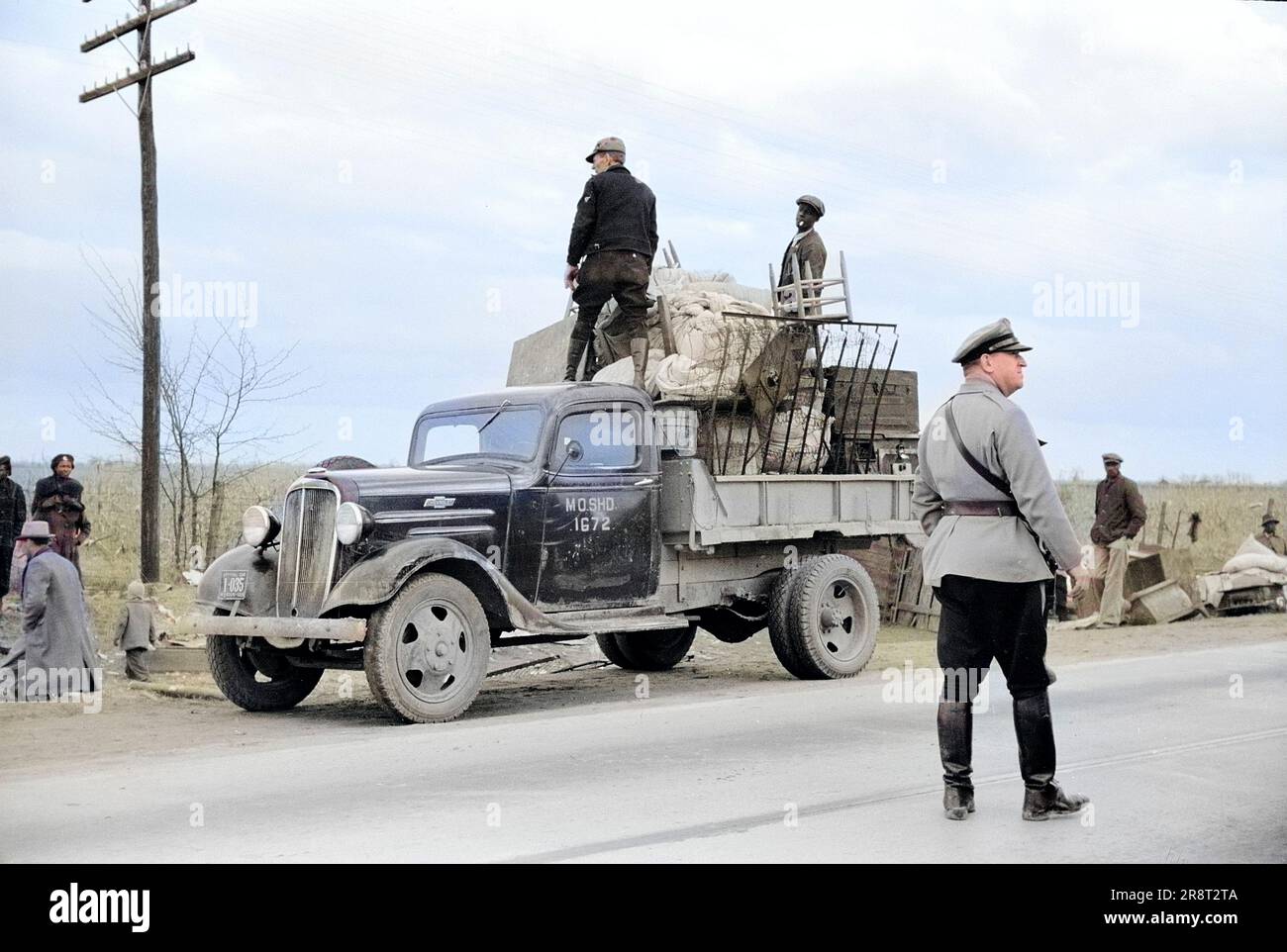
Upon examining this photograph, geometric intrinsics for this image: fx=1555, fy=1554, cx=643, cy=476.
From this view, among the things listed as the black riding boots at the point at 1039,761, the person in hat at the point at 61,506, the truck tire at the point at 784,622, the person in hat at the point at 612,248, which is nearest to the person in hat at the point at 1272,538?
the truck tire at the point at 784,622

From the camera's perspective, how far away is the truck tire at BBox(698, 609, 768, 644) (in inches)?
534

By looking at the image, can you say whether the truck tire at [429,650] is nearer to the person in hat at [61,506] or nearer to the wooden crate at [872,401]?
the wooden crate at [872,401]

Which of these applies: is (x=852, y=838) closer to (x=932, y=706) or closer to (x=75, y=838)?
(x=75, y=838)

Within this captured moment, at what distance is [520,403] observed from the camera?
12.2 m

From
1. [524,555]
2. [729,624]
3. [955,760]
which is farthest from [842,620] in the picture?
[955,760]

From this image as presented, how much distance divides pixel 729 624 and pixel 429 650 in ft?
12.9

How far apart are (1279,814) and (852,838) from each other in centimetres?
204

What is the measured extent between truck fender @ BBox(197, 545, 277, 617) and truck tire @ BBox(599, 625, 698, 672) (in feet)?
13.5

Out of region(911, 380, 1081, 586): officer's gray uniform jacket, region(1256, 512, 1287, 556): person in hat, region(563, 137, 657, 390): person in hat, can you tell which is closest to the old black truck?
region(563, 137, 657, 390): person in hat

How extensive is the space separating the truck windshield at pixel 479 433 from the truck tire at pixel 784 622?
276 centimetres

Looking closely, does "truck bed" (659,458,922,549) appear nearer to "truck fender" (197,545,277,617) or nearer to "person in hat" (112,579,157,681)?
"truck fender" (197,545,277,617)

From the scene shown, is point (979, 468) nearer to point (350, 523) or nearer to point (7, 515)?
point (350, 523)

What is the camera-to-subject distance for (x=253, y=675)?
11883mm
